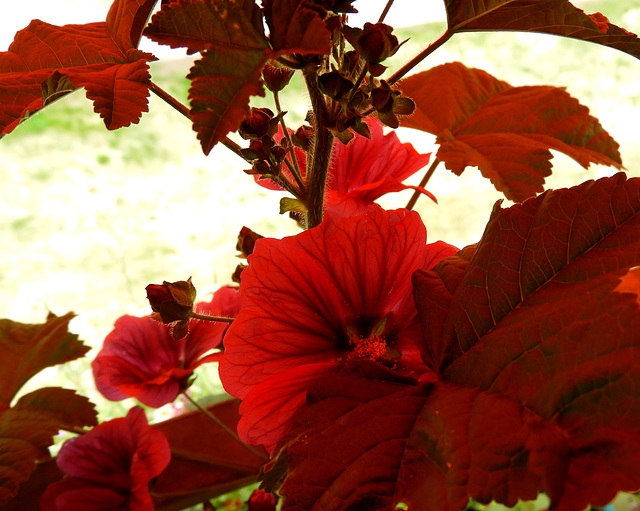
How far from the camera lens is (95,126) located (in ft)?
5.46

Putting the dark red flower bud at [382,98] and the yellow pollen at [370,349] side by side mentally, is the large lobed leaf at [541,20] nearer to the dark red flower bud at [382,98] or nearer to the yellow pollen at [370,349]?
the dark red flower bud at [382,98]

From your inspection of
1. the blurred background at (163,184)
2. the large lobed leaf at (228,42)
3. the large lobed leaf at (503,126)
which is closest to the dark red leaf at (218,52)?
the large lobed leaf at (228,42)

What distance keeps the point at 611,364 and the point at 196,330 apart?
42 centimetres

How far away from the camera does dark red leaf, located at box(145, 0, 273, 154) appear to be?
0.25 m

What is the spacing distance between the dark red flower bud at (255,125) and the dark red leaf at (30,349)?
13.0 inches

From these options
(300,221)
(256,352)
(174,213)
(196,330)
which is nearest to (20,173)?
(174,213)

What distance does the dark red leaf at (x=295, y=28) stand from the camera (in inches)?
10.1

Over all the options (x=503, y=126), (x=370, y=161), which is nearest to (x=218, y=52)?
(x=370, y=161)

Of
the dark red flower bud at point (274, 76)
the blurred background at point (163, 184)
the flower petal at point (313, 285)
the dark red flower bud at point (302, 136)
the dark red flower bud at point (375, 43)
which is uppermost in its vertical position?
the blurred background at point (163, 184)

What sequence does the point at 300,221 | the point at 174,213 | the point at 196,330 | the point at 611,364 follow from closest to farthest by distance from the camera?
the point at 611,364
the point at 300,221
the point at 196,330
the point at 174,213

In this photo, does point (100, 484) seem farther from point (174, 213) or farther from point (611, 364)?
point (174, 213)

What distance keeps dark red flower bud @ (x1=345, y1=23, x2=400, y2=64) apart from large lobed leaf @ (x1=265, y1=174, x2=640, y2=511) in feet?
0.34

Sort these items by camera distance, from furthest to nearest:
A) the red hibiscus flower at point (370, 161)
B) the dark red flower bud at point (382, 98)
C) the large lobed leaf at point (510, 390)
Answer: the red hibiscus flower at point (370, 161) < the dark red flower bud at point (382, 98) < the large lobed leaf at point (510, 390)

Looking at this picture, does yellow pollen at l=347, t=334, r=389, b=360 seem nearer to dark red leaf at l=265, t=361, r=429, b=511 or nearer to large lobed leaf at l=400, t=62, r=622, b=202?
dark red leaf at l=265, t=361, r=429, b=511
